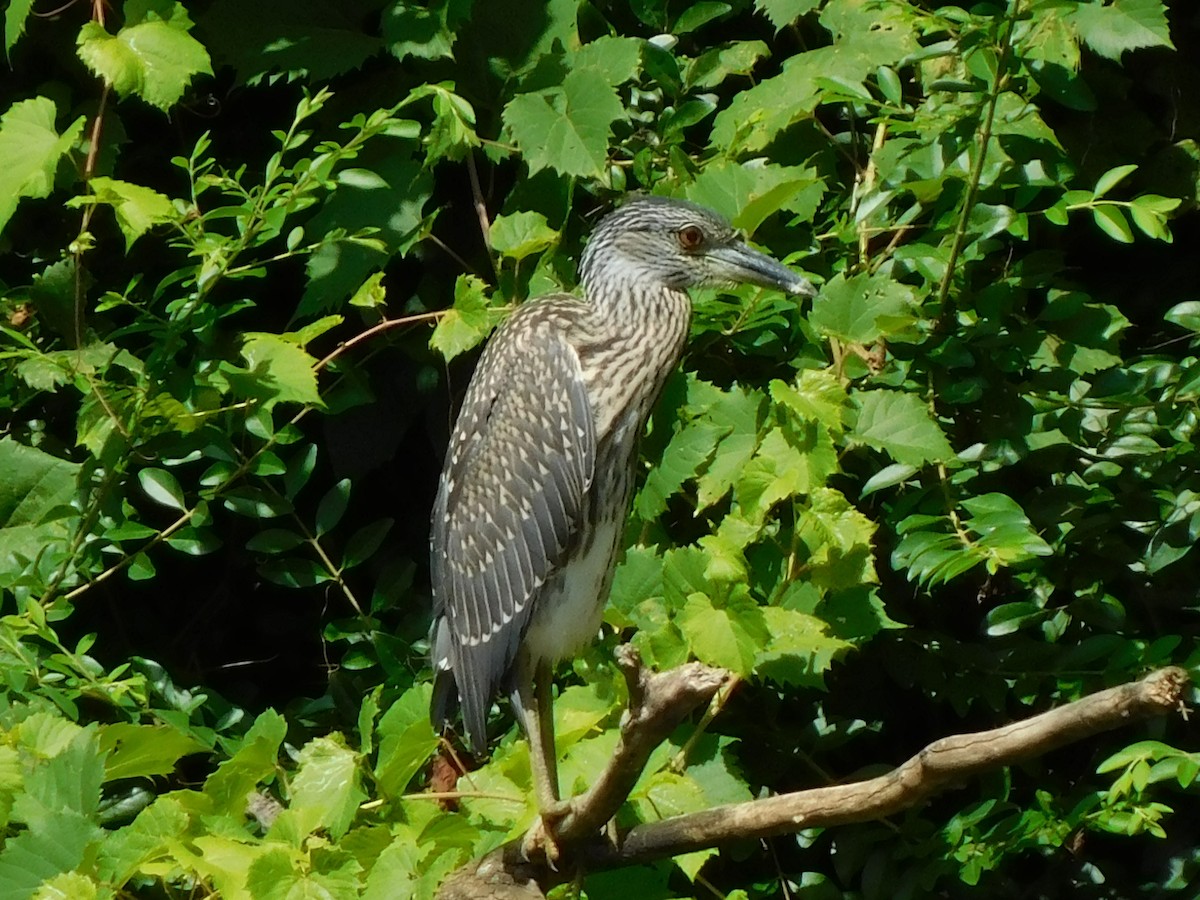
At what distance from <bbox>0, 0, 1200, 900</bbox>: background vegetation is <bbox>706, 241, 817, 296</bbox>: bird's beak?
0.08 metres

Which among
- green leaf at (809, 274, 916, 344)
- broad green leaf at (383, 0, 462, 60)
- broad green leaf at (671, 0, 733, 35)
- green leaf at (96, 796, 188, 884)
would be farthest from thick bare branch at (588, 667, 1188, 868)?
broad green leaf at (671, 0, 733, 35)

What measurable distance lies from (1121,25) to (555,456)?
112cm

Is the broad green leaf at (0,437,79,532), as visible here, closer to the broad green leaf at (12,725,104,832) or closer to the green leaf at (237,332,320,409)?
the green leaf at (237,332,320,409)

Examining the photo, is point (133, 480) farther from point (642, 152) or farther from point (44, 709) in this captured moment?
point (642, 152)

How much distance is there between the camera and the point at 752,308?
8.29 ft

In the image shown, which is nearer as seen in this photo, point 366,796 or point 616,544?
point 366,796

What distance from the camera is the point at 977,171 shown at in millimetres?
2203

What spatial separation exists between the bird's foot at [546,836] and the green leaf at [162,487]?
895 millimetres

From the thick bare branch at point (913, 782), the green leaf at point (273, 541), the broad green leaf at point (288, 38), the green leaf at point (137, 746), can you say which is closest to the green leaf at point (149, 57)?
the broad green leaf at point (288, 38)

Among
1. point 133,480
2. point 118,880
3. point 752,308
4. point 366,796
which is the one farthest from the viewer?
point 133,480

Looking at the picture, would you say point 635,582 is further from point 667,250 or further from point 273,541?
point 273,541

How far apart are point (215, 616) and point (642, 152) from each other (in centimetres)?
126

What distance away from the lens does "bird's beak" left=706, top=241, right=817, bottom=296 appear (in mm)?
2336

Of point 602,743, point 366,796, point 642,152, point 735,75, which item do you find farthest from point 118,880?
point 735,75
